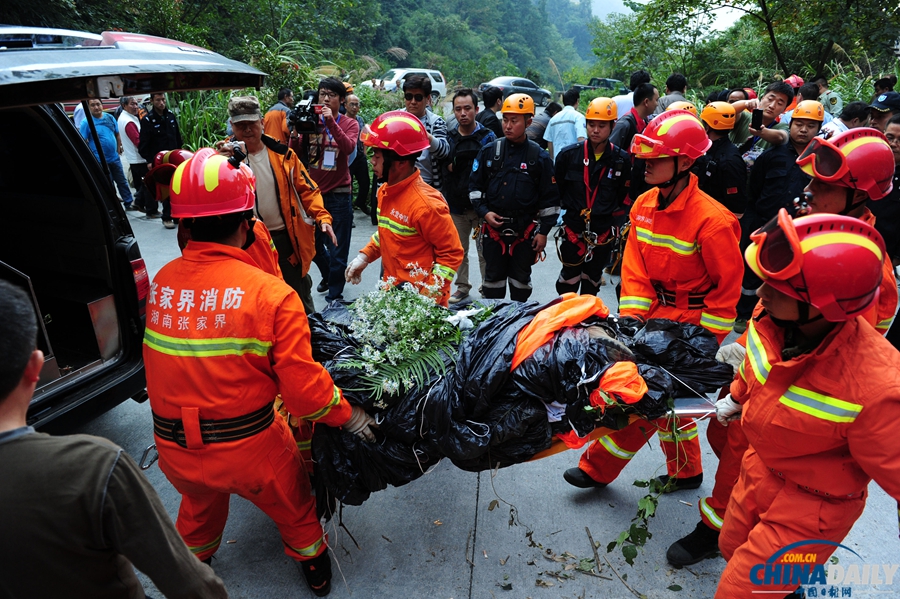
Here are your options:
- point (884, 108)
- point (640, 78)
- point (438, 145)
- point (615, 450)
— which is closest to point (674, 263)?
point (615, 450)

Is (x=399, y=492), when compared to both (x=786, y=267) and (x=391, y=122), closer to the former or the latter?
(x=391, y=122)

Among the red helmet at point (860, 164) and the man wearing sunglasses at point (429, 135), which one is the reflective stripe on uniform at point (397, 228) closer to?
the man wearing sunglasses at point (429, 135)

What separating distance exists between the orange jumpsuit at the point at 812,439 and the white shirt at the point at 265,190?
3519 mm

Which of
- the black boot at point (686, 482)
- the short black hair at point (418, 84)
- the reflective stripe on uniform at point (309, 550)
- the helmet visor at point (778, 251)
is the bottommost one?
the black boot at point (686, 482)

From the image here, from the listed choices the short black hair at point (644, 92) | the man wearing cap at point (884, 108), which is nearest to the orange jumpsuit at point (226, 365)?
the short black hair at point (644, 92)

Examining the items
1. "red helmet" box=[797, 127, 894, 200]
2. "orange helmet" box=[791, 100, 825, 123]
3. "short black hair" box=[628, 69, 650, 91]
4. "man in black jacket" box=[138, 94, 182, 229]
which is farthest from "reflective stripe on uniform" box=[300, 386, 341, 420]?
"man in black jacket" box=[138, 94, 182, 229]

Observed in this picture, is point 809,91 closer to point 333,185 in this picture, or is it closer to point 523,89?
point 333,185

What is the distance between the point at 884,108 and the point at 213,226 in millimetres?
6902

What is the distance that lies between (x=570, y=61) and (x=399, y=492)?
62.5 m

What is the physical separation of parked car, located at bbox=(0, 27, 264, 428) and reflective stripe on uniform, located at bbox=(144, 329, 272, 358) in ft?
3.35

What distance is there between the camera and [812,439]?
189 cm

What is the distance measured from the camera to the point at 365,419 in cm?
259

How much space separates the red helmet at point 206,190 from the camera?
2.26 meters

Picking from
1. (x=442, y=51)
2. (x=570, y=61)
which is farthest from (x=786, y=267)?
(x=570, y=61)
